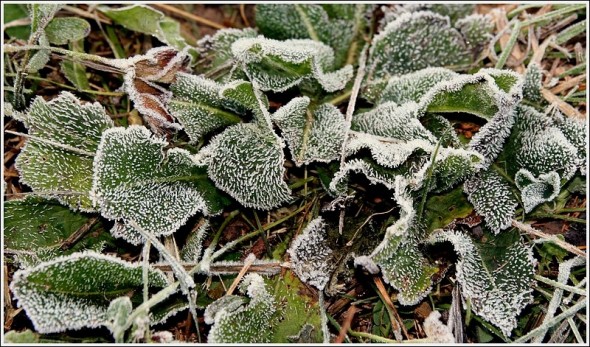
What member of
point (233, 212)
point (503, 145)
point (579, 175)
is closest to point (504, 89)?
point (503, 145)

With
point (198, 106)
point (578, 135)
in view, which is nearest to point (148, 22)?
point (198, 106)

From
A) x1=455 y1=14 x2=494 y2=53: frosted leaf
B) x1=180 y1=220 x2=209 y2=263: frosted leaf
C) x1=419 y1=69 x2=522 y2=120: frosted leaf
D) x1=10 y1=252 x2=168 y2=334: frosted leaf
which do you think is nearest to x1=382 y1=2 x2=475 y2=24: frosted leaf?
x1=455 y1=14 x2=494 y2=53: frosted leaf

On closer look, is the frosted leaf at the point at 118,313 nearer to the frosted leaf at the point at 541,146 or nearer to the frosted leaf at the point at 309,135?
the frosted leaf at the point at 309,135

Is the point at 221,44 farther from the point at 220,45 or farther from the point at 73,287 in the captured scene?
the point at 73,287

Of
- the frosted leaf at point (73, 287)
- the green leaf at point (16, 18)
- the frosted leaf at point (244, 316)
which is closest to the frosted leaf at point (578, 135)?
the frosted leaf at point (244, 316)

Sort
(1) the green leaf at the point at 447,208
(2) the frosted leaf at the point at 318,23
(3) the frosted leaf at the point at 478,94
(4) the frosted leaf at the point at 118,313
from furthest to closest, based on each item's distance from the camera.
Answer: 1. (2) the frosted leaf at the point at 318,23
2. (1) the green leaf at the point at 447,208
3. (3) the frosted leaf at the point at 478,94
4. (4) the frosted leaf at the point at 118,313

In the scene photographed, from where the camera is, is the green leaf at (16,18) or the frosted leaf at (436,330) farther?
the green leaf at (16,18)
